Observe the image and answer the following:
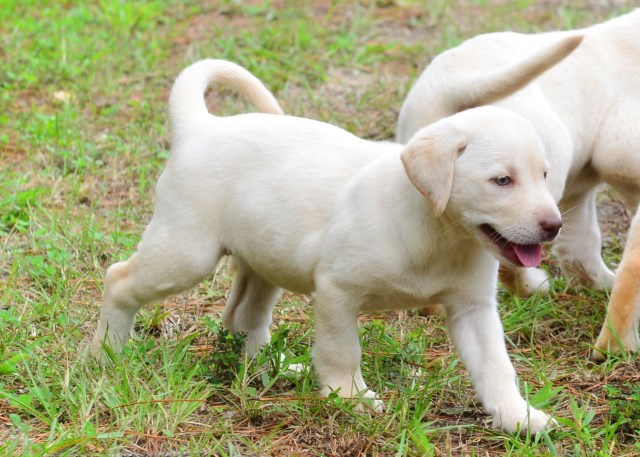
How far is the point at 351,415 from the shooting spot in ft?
12.6

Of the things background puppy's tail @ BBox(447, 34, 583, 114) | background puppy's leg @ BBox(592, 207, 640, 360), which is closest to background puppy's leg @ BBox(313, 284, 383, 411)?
background puppy's leg @ BBox(592, 207, 640, 360)

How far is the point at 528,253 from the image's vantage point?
11.8 feet

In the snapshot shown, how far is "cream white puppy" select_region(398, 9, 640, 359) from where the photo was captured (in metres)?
4.97

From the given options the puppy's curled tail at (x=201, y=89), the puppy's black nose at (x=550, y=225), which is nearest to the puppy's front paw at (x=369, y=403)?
the puppy's black nose at (x=550, y=225)

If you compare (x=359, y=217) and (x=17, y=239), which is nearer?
(x=359, y=217)

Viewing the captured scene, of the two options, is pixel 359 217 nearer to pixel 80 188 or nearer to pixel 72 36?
pixel 80 188

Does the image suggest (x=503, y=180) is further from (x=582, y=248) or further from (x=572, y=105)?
(x=582, y=248)

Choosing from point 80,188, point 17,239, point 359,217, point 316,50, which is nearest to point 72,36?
point 316,50

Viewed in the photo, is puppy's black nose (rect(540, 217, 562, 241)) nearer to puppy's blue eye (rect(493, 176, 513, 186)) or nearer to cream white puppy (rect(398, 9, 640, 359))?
puppy's blue eye (rect(493, 176, 513, 186))

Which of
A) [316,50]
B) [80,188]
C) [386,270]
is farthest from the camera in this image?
[316,50]

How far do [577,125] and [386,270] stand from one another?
189 centimetres

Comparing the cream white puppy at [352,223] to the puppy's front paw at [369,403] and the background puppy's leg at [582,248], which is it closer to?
the puppy's front paw at [369,403]

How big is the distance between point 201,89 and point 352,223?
1071mm

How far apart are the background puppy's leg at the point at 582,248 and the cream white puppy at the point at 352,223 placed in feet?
5.66
